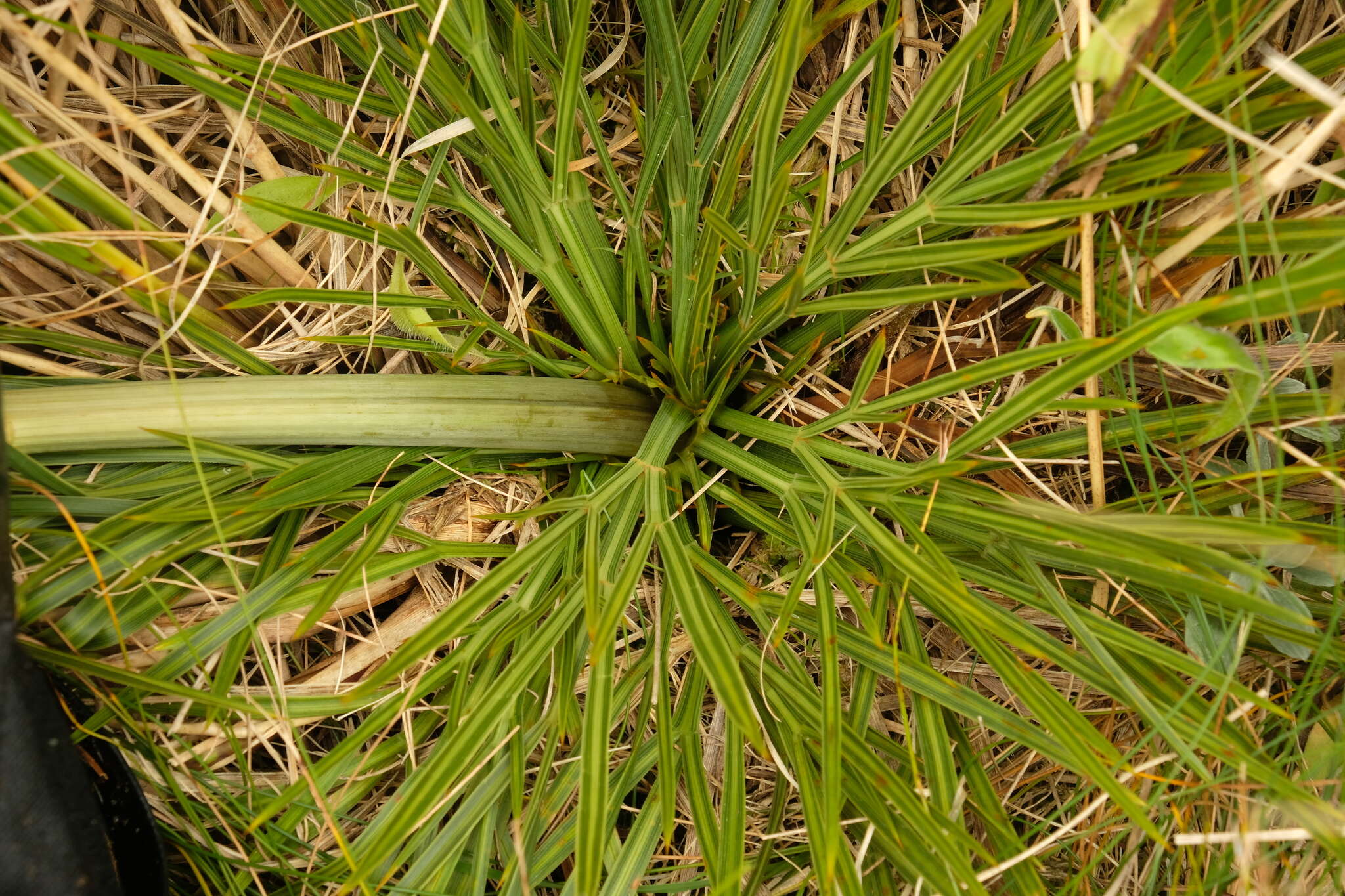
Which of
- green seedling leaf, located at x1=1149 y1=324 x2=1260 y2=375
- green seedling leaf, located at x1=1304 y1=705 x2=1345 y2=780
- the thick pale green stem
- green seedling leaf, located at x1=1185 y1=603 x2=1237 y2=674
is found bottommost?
green seedling leaf, located at x1=1304 y1=705 x2=1345 y2=780

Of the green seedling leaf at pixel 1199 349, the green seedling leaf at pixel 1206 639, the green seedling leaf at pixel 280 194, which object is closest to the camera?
the green seedling leaf at pixel 1199 349

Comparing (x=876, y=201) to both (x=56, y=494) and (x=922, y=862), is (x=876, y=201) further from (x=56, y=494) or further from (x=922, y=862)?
(x=56, y=494)

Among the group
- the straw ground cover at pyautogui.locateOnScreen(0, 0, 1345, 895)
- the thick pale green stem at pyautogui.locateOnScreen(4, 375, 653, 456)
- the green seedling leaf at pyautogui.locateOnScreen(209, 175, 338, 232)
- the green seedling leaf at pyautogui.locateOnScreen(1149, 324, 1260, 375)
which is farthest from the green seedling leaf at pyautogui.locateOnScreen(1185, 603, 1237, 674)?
the green seedling leaf at pyautogui.locateOnScreen(209, 175, 338, 232)

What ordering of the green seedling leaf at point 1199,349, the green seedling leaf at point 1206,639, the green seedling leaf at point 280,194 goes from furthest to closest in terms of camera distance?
the green seedling leaf at point 280,194
the green seedling leaf at point 1206,639
the green seedling leaf at point 1199,349

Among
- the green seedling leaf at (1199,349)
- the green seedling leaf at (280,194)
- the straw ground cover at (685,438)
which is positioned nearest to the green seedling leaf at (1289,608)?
the straw ground cover at (685,438)

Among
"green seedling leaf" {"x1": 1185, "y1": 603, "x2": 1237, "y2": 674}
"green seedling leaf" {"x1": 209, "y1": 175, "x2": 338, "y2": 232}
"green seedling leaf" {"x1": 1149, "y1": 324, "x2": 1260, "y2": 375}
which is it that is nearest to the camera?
"green seedling leaf" {"x1": 1149, "y1": 324, "x2": 1260, "y2": 375}

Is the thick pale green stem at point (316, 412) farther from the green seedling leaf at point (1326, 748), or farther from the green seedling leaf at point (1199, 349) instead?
the green seedling leaf at point (1326, 748)

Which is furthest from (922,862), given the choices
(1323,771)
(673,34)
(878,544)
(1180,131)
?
(673,34)

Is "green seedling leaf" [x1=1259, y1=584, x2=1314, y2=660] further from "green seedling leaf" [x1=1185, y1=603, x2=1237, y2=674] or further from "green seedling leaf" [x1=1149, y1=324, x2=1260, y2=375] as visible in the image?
"green seedling leaf" [x1=1149, y1=324, x2=1260, y2=375]

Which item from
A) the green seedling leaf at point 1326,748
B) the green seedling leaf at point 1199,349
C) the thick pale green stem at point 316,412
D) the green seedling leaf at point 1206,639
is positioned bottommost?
the green seedling leaf at point 1326,748
